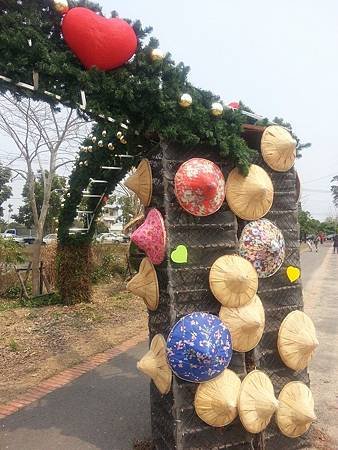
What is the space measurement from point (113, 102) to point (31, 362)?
4.29 metres

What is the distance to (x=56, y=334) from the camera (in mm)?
7398

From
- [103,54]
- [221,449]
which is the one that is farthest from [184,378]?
[103,54]

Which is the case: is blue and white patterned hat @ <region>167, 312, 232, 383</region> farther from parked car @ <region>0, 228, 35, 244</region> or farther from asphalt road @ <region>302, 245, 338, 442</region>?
parked car @ <region>0, 228, 35, 244</region>

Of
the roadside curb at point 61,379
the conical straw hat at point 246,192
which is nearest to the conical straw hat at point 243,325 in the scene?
the conical straw hat at point 246,192

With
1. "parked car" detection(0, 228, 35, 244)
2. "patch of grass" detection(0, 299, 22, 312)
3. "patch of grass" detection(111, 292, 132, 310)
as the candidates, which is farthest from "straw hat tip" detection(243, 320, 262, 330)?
"parked car" detection(0, 228, 35, 244)

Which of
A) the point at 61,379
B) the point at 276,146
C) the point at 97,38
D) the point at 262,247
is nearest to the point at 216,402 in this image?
Answer: the point at 262,247

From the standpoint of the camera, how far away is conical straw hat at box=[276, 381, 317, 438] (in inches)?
136

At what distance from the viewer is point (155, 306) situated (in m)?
3.53

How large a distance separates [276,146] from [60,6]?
1.98 m

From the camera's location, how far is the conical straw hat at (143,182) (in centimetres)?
356

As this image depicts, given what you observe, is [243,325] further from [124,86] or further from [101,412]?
[101,412]

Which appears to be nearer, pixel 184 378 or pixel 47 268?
pixel 184 378

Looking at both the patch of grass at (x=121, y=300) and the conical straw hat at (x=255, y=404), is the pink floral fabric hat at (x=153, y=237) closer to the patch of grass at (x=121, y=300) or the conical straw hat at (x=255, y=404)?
the conical straw hat at (x=255, y=404)

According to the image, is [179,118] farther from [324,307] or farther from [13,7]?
[324,307]
